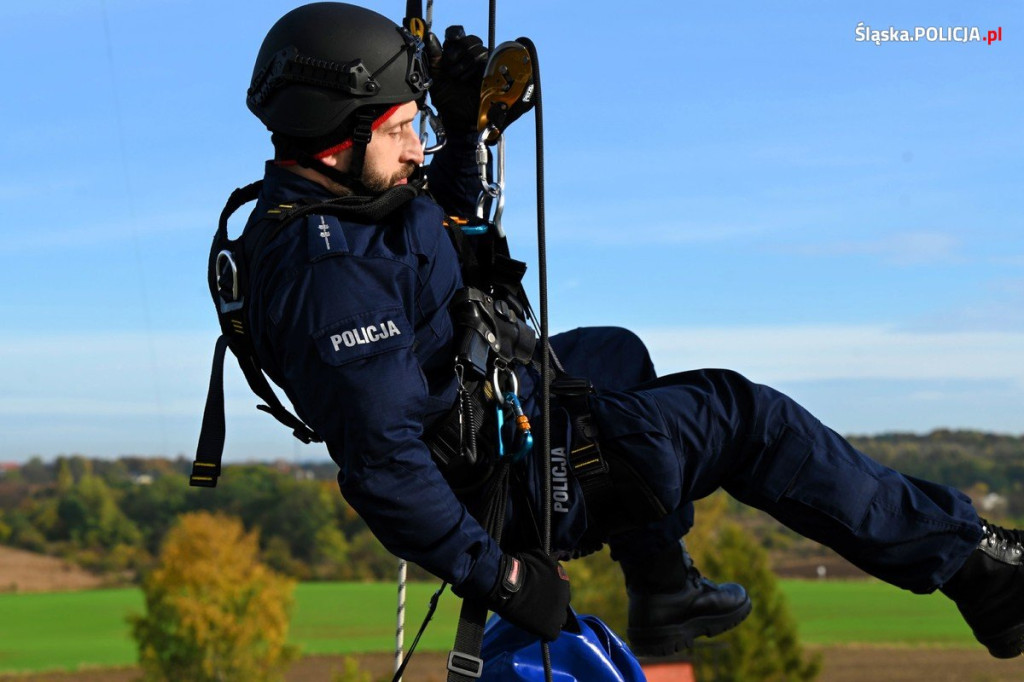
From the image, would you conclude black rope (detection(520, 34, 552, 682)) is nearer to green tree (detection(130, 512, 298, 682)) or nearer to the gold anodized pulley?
the gold anodized pulley

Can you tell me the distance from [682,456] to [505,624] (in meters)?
0.91

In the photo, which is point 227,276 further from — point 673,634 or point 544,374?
point 673,634

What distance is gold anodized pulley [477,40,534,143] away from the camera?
4.26 metres

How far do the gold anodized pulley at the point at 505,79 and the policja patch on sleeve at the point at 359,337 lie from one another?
4.20ft

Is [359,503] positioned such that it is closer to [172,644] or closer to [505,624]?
[505,624]

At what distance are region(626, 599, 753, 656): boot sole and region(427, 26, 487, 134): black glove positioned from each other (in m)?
2.14

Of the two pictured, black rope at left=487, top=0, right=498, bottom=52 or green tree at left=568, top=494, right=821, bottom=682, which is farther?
green tree at left=568, top=494, right=821, bottom=682

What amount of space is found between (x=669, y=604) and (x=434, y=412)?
1.85 m

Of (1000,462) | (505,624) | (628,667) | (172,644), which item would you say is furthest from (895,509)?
(1000,462)

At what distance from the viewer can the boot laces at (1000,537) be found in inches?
157

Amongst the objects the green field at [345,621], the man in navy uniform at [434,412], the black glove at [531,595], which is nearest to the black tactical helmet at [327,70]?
the man in navy uniform at [434,412]

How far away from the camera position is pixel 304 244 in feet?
11.3

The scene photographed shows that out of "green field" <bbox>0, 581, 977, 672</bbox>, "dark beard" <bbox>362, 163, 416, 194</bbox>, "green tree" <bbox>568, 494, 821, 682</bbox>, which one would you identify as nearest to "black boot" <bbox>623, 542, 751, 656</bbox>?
"dark beard" <bbox>362, 163, 416, 194</bbox>

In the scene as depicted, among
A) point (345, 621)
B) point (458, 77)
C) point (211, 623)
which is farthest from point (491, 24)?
A: point (345, 621)
